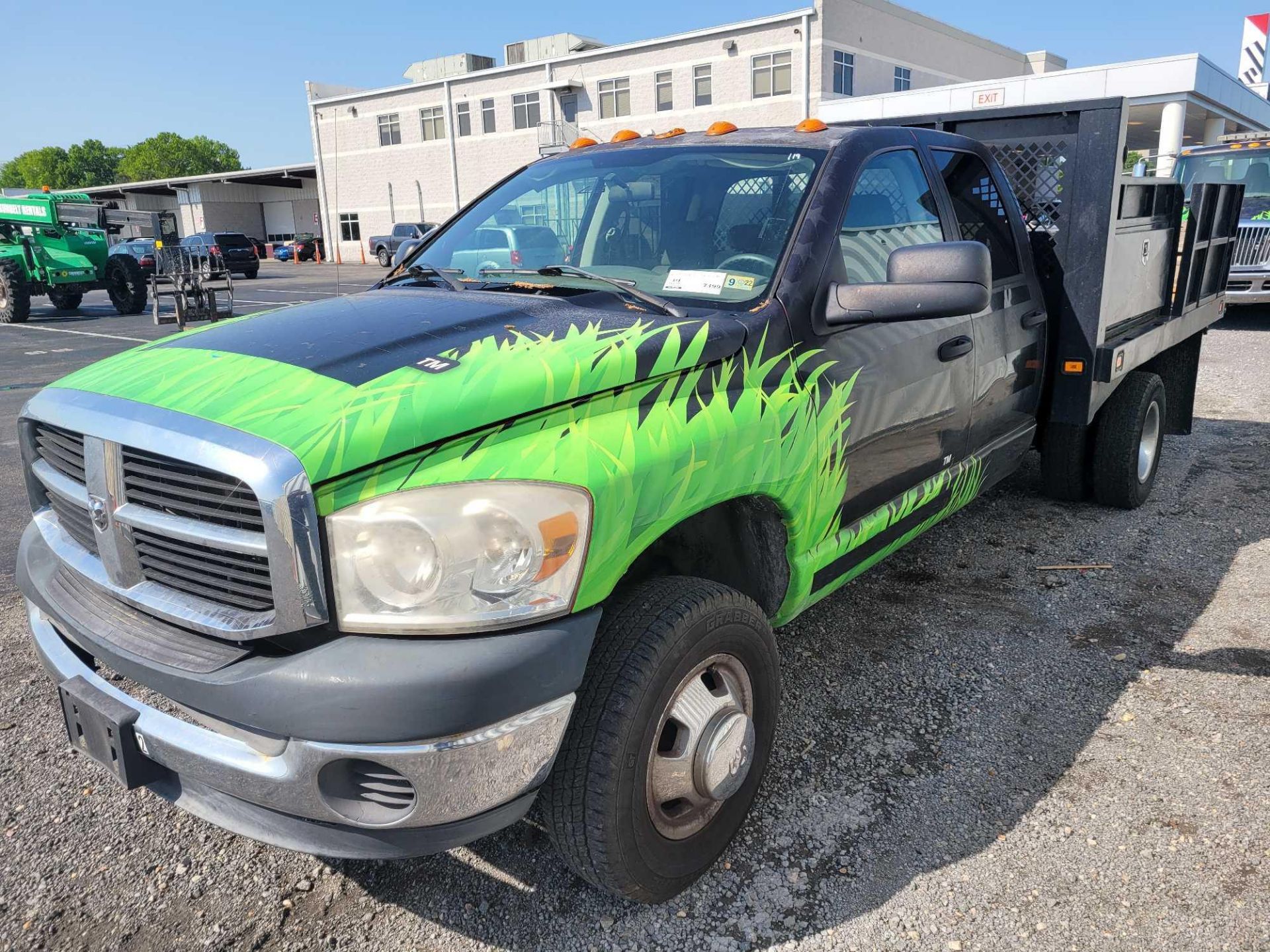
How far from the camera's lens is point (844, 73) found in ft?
Result: 127

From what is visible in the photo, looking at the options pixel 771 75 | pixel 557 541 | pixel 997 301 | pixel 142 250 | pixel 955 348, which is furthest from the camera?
pixel 771 75

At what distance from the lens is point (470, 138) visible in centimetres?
4619

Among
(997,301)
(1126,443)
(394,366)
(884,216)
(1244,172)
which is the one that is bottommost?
(1126,443)

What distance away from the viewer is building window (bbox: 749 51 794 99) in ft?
123

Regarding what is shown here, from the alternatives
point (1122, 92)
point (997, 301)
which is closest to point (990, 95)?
point (1122, 92)

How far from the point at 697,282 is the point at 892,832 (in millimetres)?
1622

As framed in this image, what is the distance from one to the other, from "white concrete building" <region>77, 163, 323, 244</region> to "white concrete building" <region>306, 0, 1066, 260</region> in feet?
17.5

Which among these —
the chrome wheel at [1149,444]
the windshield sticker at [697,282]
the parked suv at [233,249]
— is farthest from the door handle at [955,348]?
the parked suv at [233,249]

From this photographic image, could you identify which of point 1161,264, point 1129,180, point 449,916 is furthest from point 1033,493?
point 449,916

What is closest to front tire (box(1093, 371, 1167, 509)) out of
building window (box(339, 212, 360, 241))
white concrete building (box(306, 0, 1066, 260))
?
white concrete building (box(306, 0, 1066, 260))

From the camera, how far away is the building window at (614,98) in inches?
1636

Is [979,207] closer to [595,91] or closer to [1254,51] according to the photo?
[595,91]

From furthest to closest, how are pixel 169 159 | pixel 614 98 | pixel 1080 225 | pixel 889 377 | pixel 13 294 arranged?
1. pixel 169 159
2. pixel 614 98
3. pixel 13 294
4. pixel 1080 225
5. pixel 889 377

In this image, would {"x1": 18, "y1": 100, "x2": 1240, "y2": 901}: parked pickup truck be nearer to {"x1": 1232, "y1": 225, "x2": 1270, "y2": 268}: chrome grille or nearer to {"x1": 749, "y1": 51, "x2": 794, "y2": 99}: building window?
{"x1": 1232, "y1": 225, "x2": 1270, "y2": 268}: chrome grille
